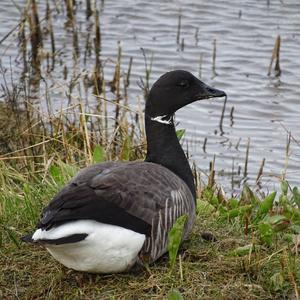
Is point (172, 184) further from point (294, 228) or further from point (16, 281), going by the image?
point (16, 281)

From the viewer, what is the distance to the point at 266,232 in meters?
5.08

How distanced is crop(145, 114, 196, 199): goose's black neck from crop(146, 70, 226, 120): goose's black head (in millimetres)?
64

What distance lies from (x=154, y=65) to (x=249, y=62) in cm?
121

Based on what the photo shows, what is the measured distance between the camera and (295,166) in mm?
8320

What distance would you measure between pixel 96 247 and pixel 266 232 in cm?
111

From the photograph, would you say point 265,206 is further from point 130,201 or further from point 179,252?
point 130,201

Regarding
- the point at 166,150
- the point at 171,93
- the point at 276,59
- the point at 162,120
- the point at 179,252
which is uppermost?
the point at 171,93

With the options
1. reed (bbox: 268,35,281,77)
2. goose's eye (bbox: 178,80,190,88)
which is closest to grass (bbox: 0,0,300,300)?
goose's eye (bbox: 178,80,190,88)

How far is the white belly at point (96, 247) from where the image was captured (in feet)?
14.4

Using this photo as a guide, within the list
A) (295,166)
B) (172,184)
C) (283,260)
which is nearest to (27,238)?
(172,184)

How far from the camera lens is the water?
8.85 meters

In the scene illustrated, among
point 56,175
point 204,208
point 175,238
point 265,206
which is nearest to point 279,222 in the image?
point 265,206

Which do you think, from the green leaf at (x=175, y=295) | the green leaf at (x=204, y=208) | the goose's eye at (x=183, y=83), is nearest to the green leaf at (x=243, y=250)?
the green leaf at (x=175, y=295)

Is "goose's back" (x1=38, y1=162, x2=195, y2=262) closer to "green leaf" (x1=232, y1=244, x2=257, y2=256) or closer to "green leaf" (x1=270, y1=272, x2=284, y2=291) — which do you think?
"green leaf" (x1=232, y1=244, x2=257, y2=256)
